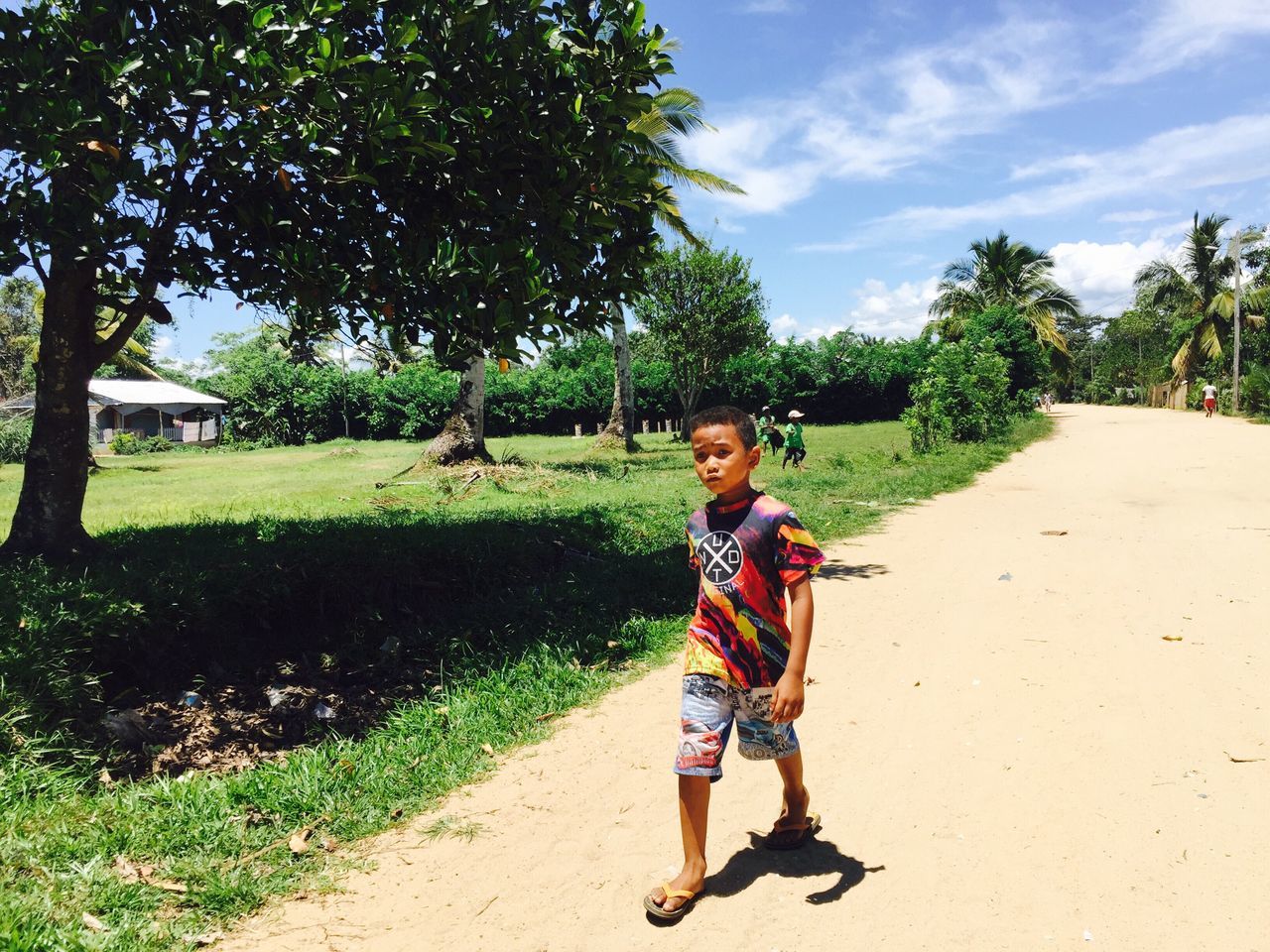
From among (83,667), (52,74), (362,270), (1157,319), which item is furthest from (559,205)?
(1157,319)

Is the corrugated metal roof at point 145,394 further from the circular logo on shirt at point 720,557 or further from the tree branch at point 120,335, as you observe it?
the circular logo on shirt at point 720,557

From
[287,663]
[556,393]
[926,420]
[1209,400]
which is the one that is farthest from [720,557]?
[1209,400]

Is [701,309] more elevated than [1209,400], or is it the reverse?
[701,309]

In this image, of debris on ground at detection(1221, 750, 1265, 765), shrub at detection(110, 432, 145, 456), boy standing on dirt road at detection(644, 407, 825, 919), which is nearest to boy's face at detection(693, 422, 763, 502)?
boy standing on dirt road at detection(644, 407, 825, 919)

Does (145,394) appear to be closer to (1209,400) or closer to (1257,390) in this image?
(1209,400)

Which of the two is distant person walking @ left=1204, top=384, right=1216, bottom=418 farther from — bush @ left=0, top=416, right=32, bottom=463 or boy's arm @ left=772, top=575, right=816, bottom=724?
bush @ left=0, top=416, right=32, bottom=463

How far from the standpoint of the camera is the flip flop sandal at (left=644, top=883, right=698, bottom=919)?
9.45 feet

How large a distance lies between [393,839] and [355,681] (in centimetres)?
246

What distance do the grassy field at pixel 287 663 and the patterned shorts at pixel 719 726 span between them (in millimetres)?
1293

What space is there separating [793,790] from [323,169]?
197 inches

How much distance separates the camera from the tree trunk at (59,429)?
633 cm

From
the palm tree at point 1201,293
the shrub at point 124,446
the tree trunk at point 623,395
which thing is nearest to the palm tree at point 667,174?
the tree trunk at point 623,395

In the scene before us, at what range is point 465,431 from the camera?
1592 cm

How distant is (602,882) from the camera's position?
10.5ft
